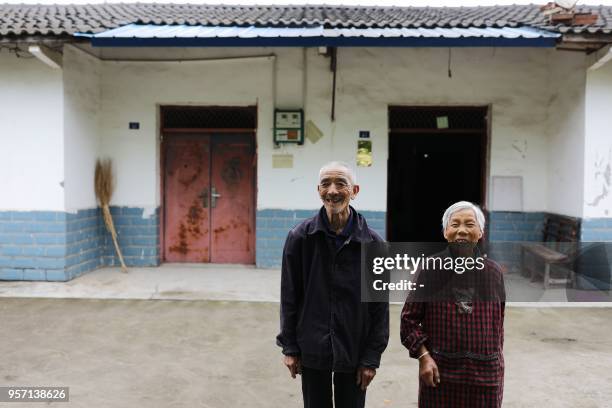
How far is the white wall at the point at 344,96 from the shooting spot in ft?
24.4

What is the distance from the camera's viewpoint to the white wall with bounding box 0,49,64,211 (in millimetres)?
6445

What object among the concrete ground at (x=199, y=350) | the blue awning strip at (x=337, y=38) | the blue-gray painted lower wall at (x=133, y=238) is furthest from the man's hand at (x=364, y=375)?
the blue-gray painted lower wall at (x=133, y=238)

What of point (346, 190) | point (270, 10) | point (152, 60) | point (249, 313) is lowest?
point (249, 313)

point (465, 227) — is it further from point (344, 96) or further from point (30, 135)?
point (30, 135)

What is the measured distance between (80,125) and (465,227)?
629 centimetres

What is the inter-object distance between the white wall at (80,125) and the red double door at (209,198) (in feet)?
3.56

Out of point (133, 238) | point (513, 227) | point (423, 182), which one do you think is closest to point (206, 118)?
point (133, 238)

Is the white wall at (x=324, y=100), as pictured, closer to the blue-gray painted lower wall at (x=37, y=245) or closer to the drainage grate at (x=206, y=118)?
the drainage grate at (x=206, y=118)

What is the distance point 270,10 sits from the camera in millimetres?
9242

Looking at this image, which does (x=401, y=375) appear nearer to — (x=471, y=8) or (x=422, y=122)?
(x=422, y=122)

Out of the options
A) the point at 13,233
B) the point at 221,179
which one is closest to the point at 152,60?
the point at 221,179

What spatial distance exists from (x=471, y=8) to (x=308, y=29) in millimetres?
5043

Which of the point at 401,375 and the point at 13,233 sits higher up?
the point at 13,233

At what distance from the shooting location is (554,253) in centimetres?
669
